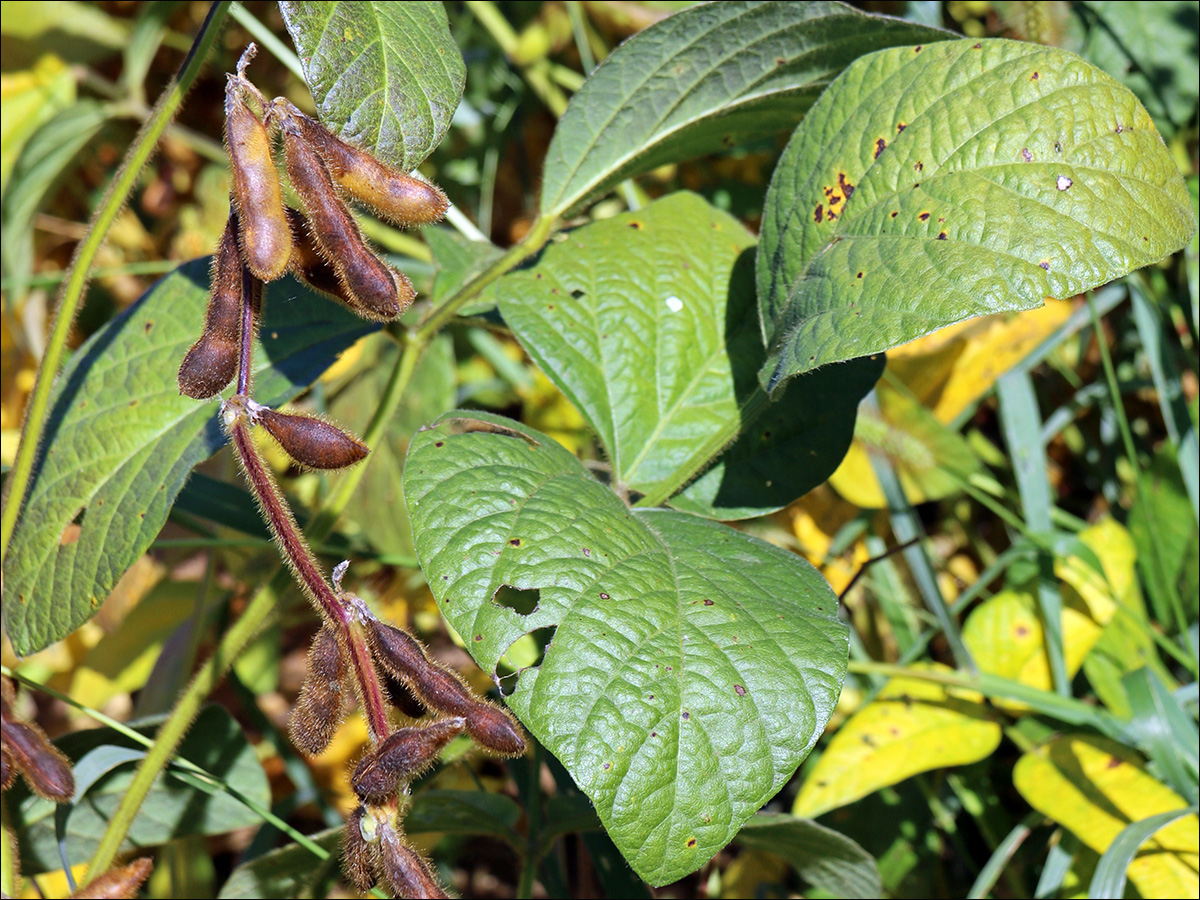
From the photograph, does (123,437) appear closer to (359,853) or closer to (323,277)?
(323,277)

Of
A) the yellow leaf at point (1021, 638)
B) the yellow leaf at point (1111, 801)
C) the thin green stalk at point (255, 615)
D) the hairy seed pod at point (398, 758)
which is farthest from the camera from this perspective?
the yellow leaf at point (1021, 638)

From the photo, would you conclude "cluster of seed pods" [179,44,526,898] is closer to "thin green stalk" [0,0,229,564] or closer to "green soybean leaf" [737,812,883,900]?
"thin green stalk" [0,0,229,564]

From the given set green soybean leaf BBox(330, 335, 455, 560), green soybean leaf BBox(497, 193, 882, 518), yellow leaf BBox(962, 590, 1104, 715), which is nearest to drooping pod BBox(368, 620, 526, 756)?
green soybean leaf BBox(497, 193, 882, 518)

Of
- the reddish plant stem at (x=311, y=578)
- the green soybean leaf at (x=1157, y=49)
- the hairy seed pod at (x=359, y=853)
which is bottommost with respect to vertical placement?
the hairy seed pod at (x=359, y=853)

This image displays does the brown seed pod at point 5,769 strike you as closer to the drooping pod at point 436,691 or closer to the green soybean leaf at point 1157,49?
the drooping pod at point 436,691

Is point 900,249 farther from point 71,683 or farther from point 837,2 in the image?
point 71,683

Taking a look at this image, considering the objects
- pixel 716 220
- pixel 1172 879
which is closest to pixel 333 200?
pixel 716 220

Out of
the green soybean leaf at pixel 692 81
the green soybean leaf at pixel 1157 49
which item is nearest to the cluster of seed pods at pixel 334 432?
the green soybean leaf at pixel 692 81

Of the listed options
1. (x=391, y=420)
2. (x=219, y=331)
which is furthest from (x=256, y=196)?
(x=391, y=420)
